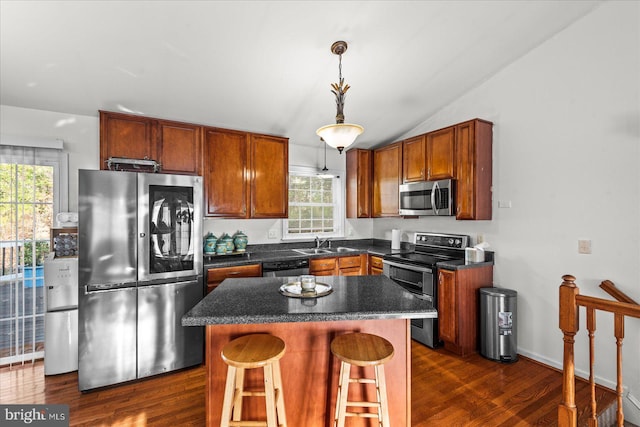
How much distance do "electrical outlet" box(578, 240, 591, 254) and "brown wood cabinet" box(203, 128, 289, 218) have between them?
2.97 metres

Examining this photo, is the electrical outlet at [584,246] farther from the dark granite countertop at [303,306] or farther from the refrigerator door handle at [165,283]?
the refrigerator door handle at [165,283]

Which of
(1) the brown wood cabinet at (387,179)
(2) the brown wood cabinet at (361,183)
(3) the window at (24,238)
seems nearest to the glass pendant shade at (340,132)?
(1) the brown wood cabinet at (387,179)

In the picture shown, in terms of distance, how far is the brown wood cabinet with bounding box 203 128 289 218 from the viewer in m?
3.40

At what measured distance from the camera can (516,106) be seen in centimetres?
312

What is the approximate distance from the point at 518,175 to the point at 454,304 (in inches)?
57.6

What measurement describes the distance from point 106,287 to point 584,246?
160 inches

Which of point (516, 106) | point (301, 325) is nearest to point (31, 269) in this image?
point (301, 325)

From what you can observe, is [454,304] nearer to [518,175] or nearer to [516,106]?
[518,175]

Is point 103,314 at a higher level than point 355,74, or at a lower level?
lower

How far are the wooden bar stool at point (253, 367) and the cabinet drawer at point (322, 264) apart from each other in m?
2.01

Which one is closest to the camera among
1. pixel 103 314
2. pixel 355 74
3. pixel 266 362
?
pixel 266 362

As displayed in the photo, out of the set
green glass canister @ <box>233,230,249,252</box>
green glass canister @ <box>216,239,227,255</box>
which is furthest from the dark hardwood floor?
green glass canister @ <box>233,230,249,252</box>

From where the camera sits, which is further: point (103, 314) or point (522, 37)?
point (522, 37)

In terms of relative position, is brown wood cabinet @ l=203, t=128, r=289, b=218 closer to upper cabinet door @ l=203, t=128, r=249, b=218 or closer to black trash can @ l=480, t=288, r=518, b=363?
upper cabinet door @ l=203, t=128, r=249, b=218
